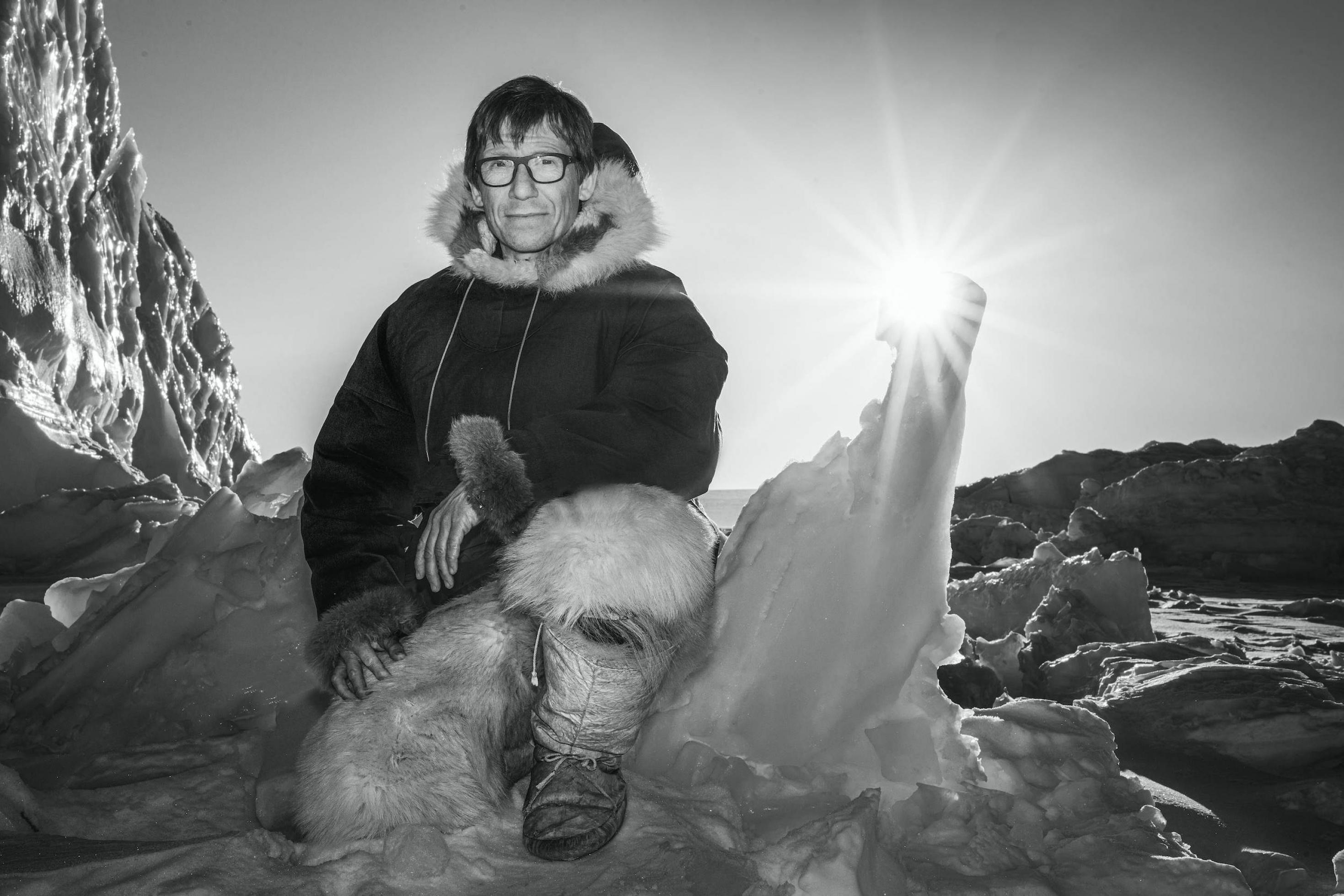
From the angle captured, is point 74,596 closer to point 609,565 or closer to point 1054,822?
point 609,565

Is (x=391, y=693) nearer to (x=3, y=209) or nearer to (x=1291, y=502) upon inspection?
(x=3, y=209)

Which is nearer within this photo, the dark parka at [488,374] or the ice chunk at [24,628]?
the dark parka at [488,374]

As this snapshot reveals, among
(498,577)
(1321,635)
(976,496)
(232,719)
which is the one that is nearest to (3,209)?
(232,719)

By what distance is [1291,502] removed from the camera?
10.4 metres

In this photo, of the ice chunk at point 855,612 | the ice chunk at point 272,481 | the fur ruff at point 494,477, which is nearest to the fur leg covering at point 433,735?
the fur ruff at point 494,477

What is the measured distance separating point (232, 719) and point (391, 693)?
1141mm

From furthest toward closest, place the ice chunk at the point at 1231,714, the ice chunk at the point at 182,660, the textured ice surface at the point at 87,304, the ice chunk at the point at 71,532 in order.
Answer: the textured ice surface at the point at 87,304 → the ice chunk at the point at 71,532 → the ice chunk at the point at 1231,714 → the ice chunk at the point at 182,660

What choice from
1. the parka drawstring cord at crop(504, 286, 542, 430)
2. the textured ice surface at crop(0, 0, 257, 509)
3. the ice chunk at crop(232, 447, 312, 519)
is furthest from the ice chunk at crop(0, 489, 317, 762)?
the textured ice surface at crop(0, 0, 257, 509)

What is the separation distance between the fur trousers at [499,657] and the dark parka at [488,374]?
0.15 metres

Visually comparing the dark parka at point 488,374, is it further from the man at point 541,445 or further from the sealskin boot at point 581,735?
the sealskin boot at point 581,735

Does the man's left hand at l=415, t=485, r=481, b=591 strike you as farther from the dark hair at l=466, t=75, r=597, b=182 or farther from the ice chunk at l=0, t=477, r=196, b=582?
the ice chunk at l=0, t=477, r=196, b=582

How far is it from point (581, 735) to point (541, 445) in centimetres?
58

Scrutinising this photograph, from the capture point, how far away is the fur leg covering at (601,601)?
1503 millimetres

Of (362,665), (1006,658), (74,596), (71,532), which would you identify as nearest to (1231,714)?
(1006,658)
